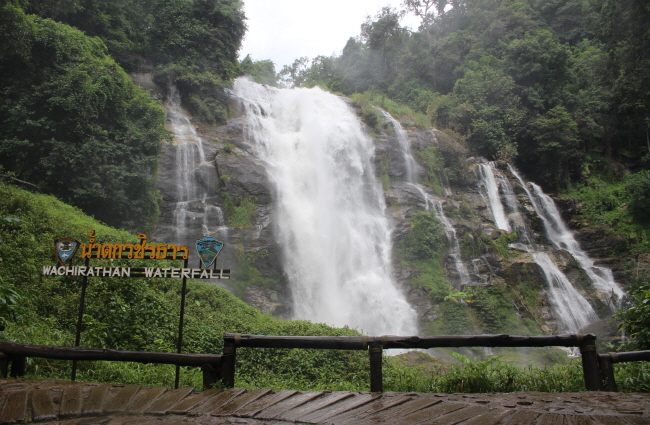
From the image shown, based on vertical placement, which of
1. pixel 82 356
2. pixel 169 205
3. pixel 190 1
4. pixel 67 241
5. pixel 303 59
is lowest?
pixel 82 356

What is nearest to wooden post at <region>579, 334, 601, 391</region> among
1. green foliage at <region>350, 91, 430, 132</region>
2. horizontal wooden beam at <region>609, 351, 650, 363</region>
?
horizontal wooden beam at <region>609, 351, 650, 363</region>

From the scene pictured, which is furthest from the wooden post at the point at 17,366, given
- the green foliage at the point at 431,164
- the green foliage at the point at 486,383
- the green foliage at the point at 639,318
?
the green foliage at the point at 431,164

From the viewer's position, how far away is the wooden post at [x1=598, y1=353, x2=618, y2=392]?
4.20 m

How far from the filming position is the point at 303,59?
46156 mm

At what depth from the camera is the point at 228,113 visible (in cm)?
2192

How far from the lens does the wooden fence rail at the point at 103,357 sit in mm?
4102

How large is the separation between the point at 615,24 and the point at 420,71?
642 inches

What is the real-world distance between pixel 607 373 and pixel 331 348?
9.17 ft

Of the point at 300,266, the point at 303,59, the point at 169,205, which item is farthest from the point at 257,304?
the point at 303,59

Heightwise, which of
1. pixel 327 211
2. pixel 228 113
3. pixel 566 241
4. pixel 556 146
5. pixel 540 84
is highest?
pixel 540 84

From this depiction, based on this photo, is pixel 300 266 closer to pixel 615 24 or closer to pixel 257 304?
pixel 257 304

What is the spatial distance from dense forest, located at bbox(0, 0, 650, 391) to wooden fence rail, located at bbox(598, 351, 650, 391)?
436 millimetres

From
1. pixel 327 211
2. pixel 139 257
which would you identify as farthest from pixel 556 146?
pixel 139 257

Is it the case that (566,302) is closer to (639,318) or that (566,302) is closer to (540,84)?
(639,318)
